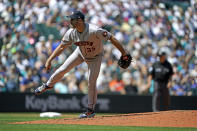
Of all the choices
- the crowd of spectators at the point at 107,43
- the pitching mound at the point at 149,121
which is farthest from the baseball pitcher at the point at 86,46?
the crowd of spectators at the point at 107,43

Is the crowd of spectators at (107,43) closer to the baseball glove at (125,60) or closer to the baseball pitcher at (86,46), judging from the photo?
the baseball pitcher at (86,46)

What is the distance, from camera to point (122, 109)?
625 inches

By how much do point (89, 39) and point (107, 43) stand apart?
26.5ft

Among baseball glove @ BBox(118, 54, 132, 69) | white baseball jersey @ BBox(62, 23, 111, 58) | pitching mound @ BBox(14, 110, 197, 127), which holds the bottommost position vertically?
pitching mound @ BBox(14, 110, 197, 127)

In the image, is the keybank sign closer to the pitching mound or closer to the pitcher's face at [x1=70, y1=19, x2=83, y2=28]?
the pitching mound

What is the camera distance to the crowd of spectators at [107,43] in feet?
50.6

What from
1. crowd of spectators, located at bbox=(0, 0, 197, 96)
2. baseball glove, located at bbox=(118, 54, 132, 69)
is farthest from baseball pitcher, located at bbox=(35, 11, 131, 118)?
crowd of spectators, located at bbox=(0, 0, 197, 96)

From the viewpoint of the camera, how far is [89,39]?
891 centimetres

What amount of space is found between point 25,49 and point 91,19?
3.22 m

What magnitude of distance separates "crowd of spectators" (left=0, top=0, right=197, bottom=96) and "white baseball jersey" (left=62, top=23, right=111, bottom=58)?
20.3ft

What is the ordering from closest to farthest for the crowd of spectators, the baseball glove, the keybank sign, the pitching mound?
the pitching mound < the baseball glove < the keybank sign < the crowd of spectators

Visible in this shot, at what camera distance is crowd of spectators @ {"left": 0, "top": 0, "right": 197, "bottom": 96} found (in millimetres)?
15414

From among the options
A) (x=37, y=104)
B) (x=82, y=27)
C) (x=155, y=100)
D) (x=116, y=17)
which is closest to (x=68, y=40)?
(x=82, y=27)

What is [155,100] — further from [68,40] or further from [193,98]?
[68,40]
